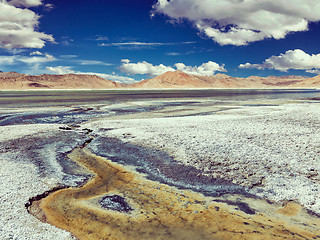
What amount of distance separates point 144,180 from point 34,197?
3354 millimetres

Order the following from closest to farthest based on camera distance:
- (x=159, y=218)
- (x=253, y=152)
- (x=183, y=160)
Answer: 1. (x=159, y=218)
2. (x=183, y=160)
3. (x=253, y=152)

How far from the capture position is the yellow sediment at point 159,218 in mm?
5309

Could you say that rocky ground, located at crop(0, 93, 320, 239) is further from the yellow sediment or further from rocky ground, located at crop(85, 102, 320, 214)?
the yellow sediment

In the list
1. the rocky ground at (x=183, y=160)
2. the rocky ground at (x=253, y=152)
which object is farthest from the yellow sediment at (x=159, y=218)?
the rocky ground at (x=253, y=152)

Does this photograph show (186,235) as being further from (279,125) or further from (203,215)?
(279,125)

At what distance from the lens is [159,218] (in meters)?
5.93

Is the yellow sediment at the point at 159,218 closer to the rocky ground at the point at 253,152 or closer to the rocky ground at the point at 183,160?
the rocky ground at the point at 183,160

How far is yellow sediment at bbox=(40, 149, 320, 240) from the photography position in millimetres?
5309

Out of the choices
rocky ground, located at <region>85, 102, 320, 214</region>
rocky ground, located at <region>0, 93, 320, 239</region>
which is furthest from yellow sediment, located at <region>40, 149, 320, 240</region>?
rocky ground, located at <region>85, 102, 320, 214</region>

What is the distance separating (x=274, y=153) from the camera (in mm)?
10086

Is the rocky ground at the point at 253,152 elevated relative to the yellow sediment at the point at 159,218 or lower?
elevated

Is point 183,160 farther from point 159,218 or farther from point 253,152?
point 159,218

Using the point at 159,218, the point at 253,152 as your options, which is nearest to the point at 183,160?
the point at 253,152

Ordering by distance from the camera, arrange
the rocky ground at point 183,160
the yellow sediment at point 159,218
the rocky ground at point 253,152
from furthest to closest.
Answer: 1. the rocky ground at point 253,152
2. the rocky ground at point 183,160
3. the yellow sediment at point 159,218
